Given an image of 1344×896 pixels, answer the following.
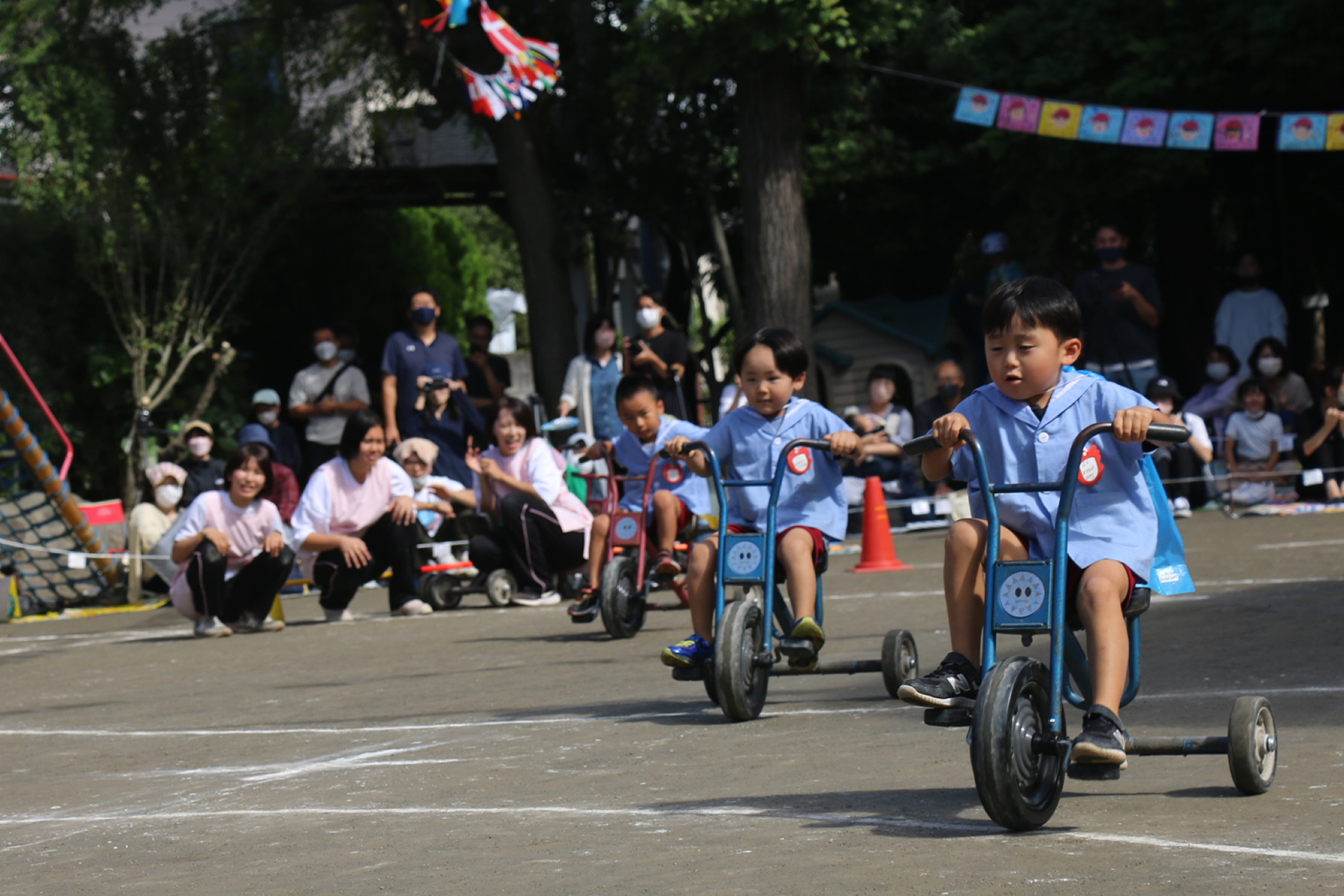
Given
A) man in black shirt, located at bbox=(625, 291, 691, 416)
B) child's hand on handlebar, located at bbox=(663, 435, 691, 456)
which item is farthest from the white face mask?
child's hand on handlebar, located at bbox=(663, 435, 691, 456)

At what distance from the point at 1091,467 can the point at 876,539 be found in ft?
25.8

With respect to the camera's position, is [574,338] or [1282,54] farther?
[574,338]

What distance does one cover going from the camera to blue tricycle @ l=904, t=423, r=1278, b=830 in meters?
4.07

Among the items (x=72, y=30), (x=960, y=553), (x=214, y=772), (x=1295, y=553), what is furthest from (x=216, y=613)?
(x=72, y=30)

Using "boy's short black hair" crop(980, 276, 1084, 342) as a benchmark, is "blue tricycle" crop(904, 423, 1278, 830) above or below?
below

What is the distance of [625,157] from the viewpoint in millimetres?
20062

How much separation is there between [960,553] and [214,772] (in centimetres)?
270

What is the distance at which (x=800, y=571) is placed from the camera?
6664 millimetres

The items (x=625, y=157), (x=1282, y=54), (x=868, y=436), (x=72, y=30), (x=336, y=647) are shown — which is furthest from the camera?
(x=625, y=157)

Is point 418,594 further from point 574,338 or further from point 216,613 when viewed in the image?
point 574,338

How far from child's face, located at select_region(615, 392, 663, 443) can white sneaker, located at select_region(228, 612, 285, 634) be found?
3108mm

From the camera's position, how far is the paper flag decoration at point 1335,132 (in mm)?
14812

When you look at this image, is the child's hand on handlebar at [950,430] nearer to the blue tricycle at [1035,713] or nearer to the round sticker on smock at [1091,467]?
the blue tricycle at [1035,713]

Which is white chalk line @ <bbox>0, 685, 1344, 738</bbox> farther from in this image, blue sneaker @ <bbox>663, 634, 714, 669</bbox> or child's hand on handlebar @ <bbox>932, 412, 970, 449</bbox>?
child's hand on handlebar @ <bbox>932, 412, 970, 449</bbox>
